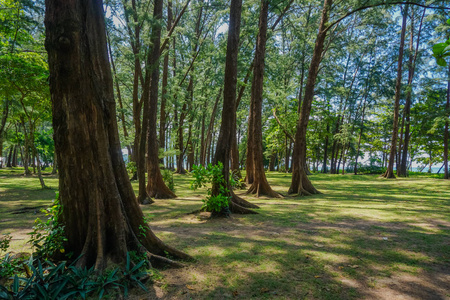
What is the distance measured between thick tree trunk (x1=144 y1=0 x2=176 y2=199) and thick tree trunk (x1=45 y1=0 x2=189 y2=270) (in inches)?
237

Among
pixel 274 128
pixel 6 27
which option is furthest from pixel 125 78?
pixel 274 128

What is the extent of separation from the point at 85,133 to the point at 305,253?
376 centimetres

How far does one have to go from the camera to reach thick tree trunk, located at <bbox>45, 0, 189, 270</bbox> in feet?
10.4

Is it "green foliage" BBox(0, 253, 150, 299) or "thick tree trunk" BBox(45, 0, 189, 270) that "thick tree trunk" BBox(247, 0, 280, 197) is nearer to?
"thick tree trunk" BBox(45, 0, 189, 270)

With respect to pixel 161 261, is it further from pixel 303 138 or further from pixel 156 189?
pixel 303 138

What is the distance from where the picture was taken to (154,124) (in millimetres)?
10414

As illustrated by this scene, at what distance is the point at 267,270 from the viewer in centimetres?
357

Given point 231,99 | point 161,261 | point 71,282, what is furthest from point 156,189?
point 71,282

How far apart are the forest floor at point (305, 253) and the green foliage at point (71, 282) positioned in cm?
27

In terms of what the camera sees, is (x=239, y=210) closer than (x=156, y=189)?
Yes

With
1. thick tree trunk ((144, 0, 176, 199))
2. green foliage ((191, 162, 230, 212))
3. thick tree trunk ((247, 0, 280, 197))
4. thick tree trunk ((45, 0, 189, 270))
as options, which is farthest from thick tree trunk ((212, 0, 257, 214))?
thick tree trunk ((45, 0, 189, 270))

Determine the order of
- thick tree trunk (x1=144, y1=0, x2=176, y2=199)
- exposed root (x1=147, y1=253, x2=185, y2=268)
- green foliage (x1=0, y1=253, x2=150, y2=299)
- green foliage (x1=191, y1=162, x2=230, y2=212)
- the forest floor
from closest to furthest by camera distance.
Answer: green foliage (x1=0, y1=253, x2=150, y2=299), the forest floor, exposed root (x1=147, y1=253, x2=185, y2=268), green foliage (x1=191, y1=162, x2=230, y2=212), thick tree trunk (x1=144, y1=0, x2=176, y2=199)

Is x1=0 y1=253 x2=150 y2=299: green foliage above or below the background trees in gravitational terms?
below

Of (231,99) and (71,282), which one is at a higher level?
(231,99)
